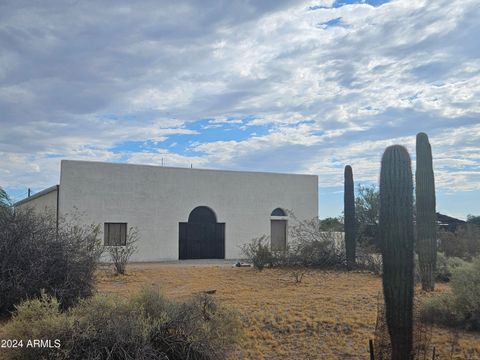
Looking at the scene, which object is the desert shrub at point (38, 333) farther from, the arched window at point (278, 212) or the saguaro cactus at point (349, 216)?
the arched window at point (278, 212)

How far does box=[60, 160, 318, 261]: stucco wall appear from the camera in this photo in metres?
22.0

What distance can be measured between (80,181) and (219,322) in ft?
55.7

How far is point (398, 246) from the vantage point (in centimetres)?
636

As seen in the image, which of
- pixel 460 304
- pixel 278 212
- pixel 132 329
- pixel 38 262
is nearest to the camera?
pixel 132 329

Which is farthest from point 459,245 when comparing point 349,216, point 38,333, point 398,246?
point 38,333

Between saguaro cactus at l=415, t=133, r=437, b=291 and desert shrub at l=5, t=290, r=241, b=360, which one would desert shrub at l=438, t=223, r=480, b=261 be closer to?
saguaro cactus at l=415, t=133, r=437, b=291

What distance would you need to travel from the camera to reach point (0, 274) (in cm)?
861

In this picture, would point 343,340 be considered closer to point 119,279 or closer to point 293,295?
point 293,295

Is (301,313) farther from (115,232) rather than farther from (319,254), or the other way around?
(115,232)

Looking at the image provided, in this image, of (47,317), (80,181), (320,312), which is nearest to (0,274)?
(47,317)

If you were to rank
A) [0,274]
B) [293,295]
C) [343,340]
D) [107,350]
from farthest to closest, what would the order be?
1. [293,295]
2. [0,274]
3. [343,340]
4. [107,350]

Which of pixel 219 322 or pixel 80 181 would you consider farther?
pixel 80 181

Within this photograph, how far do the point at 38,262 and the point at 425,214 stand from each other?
30.2 ft

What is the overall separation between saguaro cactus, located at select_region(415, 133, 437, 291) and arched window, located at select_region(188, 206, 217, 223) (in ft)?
45.4
